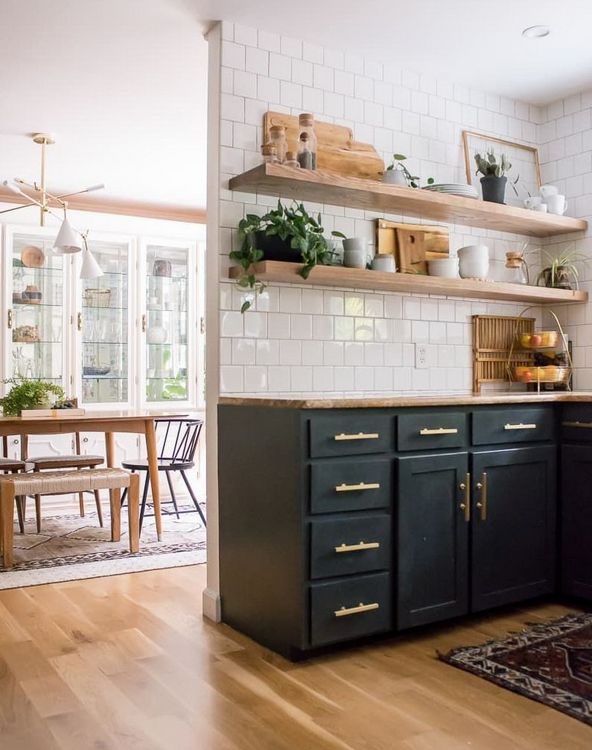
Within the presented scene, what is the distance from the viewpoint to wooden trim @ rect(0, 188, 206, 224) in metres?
6.04

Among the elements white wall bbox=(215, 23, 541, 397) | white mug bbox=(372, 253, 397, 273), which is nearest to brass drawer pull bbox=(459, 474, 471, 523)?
white wall bbox=(215, 23, 541, 397)

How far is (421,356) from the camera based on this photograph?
373 centimetres

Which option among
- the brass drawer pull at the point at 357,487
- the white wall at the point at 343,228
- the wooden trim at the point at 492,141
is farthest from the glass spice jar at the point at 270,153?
the brass drawer pull at the point at 357,487

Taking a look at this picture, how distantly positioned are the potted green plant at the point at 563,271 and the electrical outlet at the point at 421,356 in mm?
857

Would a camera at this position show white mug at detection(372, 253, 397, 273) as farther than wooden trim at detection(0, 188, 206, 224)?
No

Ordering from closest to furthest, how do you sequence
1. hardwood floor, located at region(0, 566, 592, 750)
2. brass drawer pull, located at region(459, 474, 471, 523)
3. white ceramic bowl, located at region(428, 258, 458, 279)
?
1. hardwood floor, located at region(0, 566, 592, 750)
2. brass drawer pull, located at region(459, 474, 471, 523)
3. white ceramic bowl, located at region(428, 258, 458, 279)

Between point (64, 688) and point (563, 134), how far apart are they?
3.60 metres

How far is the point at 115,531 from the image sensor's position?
183 inches

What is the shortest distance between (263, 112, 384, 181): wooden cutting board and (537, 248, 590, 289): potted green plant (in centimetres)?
114

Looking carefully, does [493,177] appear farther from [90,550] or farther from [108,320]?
[108,320]

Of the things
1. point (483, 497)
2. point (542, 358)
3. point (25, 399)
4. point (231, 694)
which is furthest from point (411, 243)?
point (25, 399)

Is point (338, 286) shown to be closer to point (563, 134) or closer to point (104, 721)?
point (563, 134)

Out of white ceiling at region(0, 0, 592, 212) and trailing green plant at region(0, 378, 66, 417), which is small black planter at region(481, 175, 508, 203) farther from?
trailing green plant at region(0, 378, 66, 417)

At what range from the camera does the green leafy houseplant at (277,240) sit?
3059 mm
